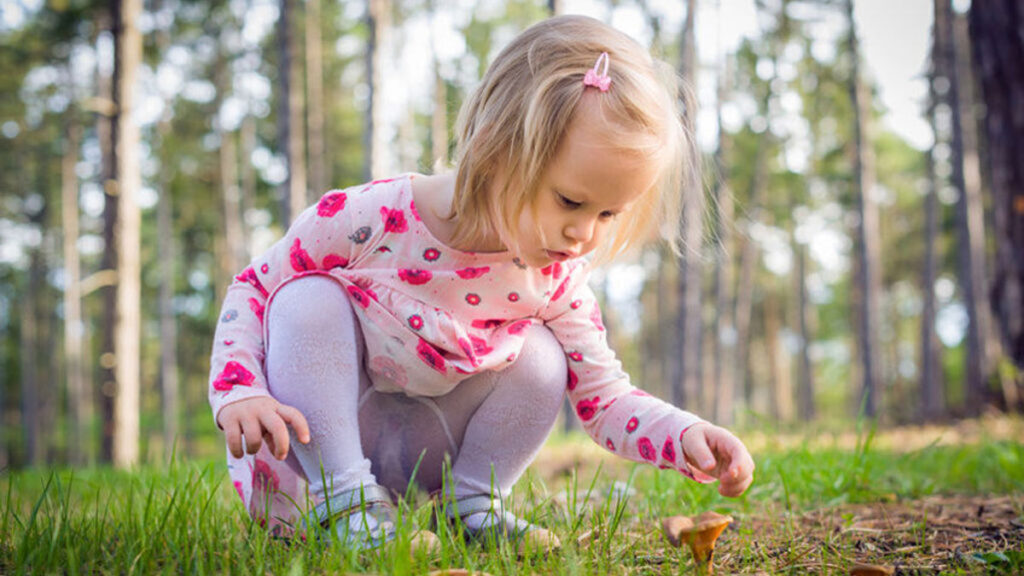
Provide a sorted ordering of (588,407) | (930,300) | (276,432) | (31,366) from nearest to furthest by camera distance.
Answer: (276,432) < (588,407) < (930,300) < (31,366)

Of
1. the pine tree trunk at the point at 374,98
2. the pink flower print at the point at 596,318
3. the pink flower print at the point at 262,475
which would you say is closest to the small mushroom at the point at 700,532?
the pink flower print at the point at 596,318

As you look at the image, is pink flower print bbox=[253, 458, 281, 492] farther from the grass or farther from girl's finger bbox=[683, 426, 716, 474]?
girl's finger bbox=[683, 426, 716, 474]

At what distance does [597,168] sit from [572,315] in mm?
479

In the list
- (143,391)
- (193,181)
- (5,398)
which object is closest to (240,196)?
(193,181)

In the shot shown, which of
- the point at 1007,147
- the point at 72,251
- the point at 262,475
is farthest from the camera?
the point at 72,251

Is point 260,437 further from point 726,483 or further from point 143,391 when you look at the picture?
point 143,391

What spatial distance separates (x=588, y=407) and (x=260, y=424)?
0.77 metres

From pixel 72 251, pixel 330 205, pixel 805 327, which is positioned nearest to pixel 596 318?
pixel 330 205

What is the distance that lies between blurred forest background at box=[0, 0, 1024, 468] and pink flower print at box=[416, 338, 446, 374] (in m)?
6.29

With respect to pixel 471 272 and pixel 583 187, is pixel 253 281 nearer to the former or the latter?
pixel 471 272

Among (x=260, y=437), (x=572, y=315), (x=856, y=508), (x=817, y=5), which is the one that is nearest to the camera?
(x=260, y=437)

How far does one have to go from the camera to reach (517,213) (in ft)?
4.98

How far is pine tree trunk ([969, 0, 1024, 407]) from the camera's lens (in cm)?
524

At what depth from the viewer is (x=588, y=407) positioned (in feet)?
5.82
